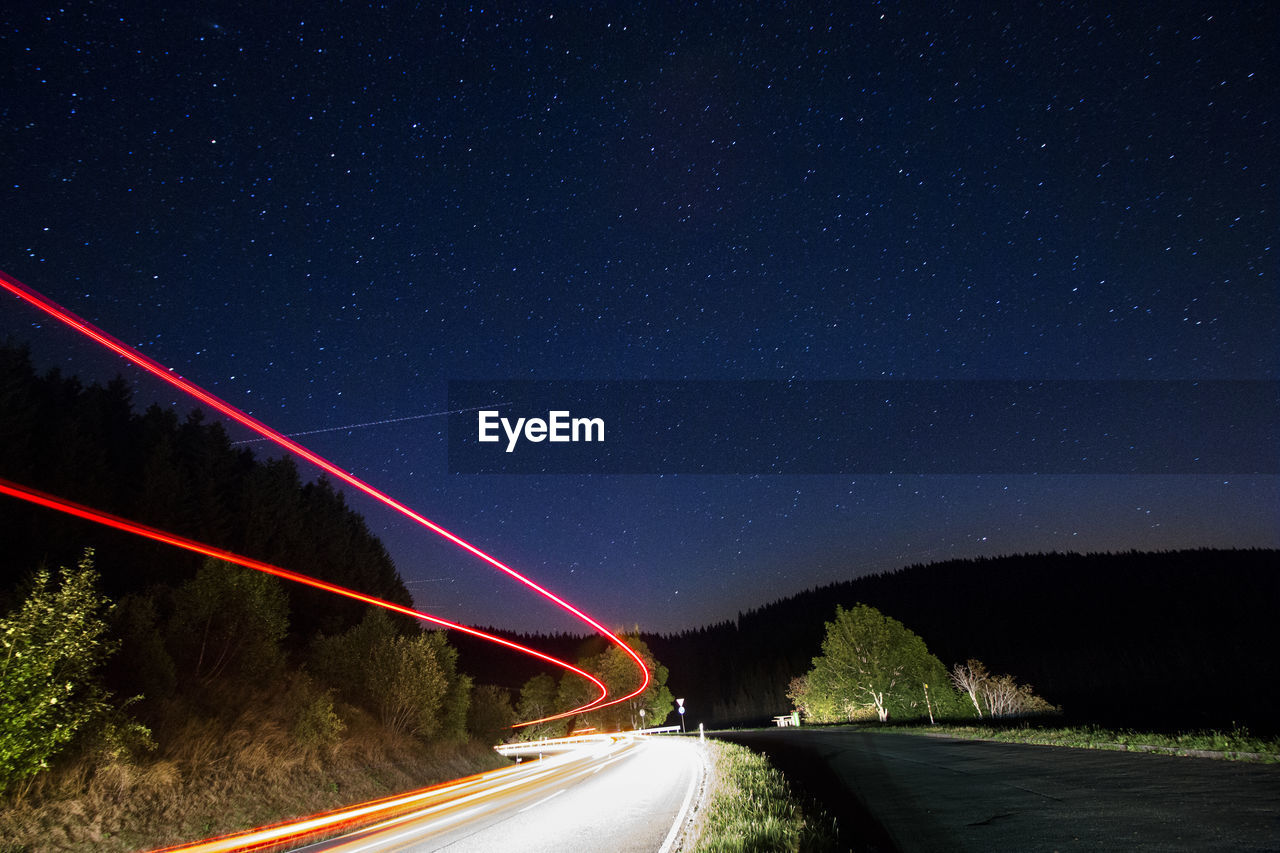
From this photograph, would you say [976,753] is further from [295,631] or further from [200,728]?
[295,631]

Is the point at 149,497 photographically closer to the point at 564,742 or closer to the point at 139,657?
the point at 139,657

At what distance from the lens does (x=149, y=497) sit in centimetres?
4547

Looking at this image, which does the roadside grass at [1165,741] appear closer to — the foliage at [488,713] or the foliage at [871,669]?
the foliage at [488,713]

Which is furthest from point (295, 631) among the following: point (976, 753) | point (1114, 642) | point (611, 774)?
point (1114, 642)

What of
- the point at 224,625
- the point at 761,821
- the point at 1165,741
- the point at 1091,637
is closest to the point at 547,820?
the point at 761,821

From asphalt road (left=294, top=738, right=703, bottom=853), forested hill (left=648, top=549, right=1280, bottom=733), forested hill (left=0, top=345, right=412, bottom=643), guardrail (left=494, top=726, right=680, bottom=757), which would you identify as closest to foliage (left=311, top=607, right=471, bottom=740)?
forested hill (left=0, top=345, right=412, bottom=643)

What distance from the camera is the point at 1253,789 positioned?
481 inches

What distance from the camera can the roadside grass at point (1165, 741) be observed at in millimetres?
16141

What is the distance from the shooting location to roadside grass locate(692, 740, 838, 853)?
9.08 m

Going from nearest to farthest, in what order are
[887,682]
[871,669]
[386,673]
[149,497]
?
[386,673], [149,497], [887,682], [871,669]

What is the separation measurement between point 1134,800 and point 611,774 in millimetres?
20033

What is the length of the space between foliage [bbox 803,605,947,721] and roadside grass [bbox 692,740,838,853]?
62.4m

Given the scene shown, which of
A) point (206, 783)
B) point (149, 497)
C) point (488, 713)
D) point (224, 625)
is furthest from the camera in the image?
point (488, 713)

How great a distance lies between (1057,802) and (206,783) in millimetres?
22446
